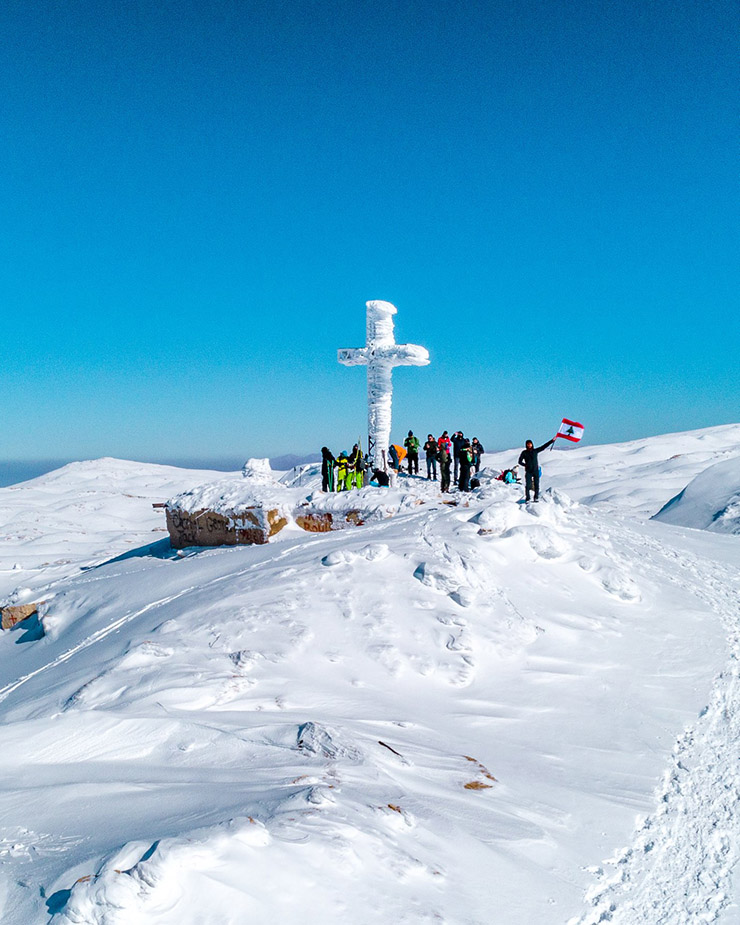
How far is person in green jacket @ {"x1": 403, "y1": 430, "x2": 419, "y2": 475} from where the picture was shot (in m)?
21.1

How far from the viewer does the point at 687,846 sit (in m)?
4.45

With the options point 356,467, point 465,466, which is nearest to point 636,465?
point 465,466

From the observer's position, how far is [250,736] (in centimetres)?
527

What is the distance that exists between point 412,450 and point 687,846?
16973 mm

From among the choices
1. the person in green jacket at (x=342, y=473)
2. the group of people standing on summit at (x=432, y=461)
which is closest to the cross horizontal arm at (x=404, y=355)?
the group of people standing on summit at (x=432, y=461)

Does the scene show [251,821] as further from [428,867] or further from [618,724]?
[618,724]

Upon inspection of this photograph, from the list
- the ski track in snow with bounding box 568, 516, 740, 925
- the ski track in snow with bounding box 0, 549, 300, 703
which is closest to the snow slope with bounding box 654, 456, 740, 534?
the ski track in snow with bounding box 568, 516, 740, 925

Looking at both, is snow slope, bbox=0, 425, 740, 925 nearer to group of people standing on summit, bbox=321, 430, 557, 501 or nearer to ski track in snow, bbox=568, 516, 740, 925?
ski track in snow, bbox=568, 516, 740, 925

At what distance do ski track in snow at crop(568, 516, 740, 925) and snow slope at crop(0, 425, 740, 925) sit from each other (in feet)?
0.07

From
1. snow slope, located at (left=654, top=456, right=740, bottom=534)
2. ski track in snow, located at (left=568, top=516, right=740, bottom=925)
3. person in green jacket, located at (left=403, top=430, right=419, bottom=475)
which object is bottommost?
ski track in snow, located at (left=568, top=516, right=740, bottom=925)

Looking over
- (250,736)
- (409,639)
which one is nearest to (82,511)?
(409,639)

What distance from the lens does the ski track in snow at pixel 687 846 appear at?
377cm

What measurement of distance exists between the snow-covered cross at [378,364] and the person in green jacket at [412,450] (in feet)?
4.29

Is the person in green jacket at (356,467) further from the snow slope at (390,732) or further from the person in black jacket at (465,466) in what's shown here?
the snow slope at (390,732)
